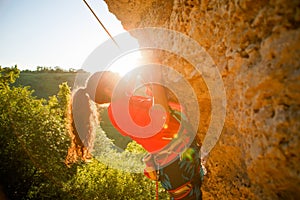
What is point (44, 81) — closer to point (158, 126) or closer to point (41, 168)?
point (41, 168)

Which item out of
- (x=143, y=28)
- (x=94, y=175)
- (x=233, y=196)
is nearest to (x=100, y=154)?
(x=94, y=175)

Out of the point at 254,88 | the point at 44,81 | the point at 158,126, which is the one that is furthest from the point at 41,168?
the point at 44,81

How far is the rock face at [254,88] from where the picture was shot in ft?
2.77

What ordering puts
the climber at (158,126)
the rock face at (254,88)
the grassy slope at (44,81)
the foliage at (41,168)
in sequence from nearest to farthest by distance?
the rock face at (254,88) < the climber at (158,126) < the foliage at (41,168) < the grassy slope at (44,81)

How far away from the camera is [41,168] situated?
266 inches

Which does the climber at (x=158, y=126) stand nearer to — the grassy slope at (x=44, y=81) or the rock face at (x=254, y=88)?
the rock face at (x=254, y=88)

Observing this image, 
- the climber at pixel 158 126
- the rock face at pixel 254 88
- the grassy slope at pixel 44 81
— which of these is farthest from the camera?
the grassy slope at pixel 44 81

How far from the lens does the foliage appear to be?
6.73 meters

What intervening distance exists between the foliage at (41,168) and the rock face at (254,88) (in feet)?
19.9

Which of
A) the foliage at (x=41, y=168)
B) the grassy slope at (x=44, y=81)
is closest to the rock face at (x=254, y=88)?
Result: the foliage at (x=41, y=168)

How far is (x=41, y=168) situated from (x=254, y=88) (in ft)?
24.4

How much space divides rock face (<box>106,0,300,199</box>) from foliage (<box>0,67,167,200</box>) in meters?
6.06

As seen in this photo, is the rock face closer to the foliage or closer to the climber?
the climber

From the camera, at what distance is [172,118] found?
170 centimetres
